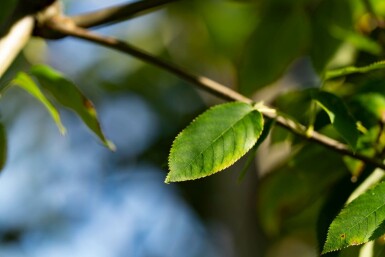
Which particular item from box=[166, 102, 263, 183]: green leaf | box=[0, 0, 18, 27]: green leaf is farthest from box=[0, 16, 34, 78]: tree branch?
box=[166, 102, 263, 183]: green leaf

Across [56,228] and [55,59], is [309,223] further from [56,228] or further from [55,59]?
[56,228]

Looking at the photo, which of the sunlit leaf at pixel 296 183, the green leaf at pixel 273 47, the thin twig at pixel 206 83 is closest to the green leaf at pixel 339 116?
the thin twig at pixel 206 83

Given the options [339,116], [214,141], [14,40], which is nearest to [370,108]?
[339,116]

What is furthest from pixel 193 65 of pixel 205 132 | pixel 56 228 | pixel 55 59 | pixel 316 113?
pixel 205 132

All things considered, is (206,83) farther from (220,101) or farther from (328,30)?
(220,101)

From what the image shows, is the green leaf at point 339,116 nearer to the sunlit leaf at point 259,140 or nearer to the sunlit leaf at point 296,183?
the sunlit leaf at point 259,140

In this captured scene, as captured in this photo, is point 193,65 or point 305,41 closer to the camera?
point 305,41
